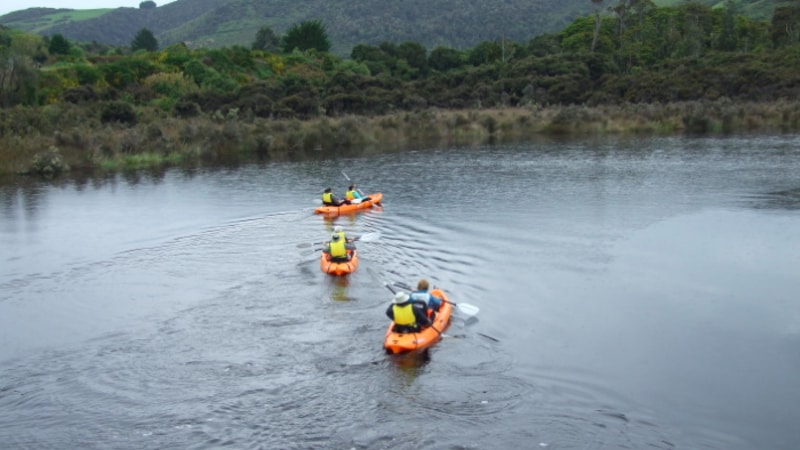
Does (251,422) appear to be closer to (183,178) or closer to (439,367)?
(439,367)

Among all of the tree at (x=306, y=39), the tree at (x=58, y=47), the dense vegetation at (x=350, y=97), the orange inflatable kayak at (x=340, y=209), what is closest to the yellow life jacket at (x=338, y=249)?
the orange inflatable kayak at (x=340, y=209)

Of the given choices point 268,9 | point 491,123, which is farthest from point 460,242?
point 268,9

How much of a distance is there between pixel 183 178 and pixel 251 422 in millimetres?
29830

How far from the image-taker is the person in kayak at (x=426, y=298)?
56.1ft

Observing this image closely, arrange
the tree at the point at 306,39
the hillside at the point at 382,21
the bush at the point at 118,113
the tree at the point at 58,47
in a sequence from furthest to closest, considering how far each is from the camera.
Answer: the hillside at the point at 382,21, the tree at the point at 306,39, the tree at the point at 58,47, the bush at the point at 118,113

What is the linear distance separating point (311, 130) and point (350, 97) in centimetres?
1051

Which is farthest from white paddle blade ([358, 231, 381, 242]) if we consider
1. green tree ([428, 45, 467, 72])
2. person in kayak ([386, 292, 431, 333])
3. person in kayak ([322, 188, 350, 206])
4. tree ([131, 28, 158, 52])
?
tree ([131, 28, 158, 52])

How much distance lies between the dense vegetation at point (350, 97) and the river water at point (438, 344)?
647 inches

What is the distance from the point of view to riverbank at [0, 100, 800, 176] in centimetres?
4594

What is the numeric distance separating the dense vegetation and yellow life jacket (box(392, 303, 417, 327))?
3279cm

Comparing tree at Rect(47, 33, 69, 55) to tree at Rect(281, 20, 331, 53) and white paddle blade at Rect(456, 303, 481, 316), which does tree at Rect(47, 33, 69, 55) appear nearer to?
tree at Rect(281, 20, 331, 53)

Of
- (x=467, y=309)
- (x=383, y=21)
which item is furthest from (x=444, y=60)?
(x=467, y=309)

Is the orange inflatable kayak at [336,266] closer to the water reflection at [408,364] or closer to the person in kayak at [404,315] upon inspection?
the person in kayak at [404,315]

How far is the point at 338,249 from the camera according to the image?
2144 cm
